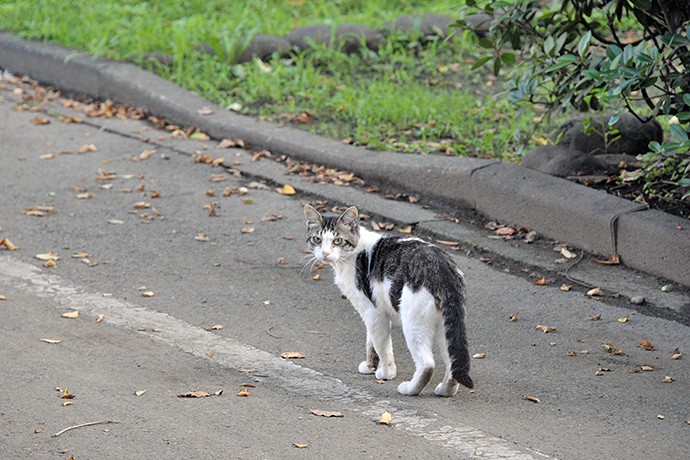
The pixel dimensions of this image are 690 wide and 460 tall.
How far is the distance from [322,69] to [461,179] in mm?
3323

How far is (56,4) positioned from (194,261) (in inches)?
248

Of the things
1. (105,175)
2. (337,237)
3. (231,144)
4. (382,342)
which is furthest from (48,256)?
(382,342)

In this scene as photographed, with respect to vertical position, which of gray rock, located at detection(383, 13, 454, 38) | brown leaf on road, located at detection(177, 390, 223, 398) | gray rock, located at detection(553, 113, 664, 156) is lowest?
brown leaf on road, located at detection(177, 390, 223, 398)

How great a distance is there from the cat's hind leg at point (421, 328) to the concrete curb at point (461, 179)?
1.99 m

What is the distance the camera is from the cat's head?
204 inches

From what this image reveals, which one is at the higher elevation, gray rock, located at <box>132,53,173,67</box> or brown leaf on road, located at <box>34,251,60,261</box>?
gray rock, located at <box>132,53,173,67</box>

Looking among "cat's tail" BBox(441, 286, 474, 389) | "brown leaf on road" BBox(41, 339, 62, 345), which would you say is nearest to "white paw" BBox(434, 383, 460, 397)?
"cat's tail" BBox(441, 286, 474, 389)

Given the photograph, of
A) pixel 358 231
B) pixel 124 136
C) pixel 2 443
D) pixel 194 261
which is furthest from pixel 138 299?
pixel 124 136

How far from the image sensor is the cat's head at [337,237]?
518 cm

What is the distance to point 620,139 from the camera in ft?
25.4

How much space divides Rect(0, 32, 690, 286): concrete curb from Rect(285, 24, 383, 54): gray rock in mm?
1559

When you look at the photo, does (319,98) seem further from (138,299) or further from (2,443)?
(2,443)

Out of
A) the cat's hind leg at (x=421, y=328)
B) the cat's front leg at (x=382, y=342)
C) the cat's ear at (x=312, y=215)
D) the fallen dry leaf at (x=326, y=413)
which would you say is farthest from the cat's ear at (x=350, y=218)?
the fallen dry leaf at (x=326, y=413)

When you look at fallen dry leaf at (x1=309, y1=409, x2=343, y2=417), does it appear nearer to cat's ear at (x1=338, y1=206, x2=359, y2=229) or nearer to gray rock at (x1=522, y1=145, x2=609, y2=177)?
cat's ear at (x1=338, y1=206, x2=359, y2=229)
